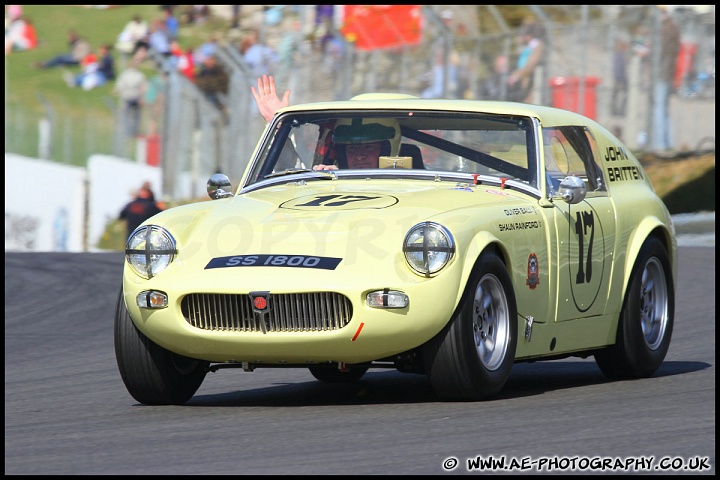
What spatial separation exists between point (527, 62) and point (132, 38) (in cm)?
703

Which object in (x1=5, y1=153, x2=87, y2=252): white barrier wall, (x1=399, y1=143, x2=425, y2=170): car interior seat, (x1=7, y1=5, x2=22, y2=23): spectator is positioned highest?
(x1=7, y1=5, x2=22, y2=23): spectator

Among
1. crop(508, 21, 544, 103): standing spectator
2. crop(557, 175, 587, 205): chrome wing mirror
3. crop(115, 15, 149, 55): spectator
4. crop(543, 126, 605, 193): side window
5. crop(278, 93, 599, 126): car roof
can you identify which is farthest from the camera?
crop(115, 15, 149, 55): spectator

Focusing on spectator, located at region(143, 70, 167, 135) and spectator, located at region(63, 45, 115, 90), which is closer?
spectator, located at region(143, 70, 167, 135)

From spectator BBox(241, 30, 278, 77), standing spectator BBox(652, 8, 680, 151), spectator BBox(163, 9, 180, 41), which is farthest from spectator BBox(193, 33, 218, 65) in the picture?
standing spectator BBox(652, 8, 680, 151)

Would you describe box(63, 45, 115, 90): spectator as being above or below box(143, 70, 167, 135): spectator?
above

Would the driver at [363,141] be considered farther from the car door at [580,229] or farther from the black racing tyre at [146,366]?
the black racing tyre at [146,366]

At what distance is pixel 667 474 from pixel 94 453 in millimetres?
2033

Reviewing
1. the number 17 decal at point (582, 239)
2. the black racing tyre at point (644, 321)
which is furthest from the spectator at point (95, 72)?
the number 17 decal at point (582, 239)

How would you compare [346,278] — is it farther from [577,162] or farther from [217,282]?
[577,162]

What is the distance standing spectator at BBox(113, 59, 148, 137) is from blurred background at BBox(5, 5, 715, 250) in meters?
0.03

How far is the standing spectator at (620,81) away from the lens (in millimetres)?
18812

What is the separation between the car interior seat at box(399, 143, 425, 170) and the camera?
7414 millimetres

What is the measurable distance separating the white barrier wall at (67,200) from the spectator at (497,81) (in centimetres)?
480

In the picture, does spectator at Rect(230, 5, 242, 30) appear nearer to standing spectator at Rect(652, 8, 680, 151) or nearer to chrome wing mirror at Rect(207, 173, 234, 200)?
standing spectator at Rect(652, 8, 680, 151)
